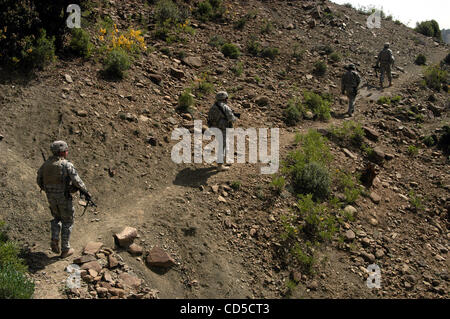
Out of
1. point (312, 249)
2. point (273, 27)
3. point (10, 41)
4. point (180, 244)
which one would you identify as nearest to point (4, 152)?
point (10, 41)

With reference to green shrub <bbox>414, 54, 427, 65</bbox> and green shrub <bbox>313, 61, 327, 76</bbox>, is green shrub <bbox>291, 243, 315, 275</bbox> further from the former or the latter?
green shrub <bbox>414, 54, 427, 65</bbox>

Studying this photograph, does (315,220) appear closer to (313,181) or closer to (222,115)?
(313,181)

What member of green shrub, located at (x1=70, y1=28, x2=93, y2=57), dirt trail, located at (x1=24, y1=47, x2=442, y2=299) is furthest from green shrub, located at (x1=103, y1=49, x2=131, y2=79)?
dirt trail, located at (x1=24, y1=47, x2=442, y2=299)

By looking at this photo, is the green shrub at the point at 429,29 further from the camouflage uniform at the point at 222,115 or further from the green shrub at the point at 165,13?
the camouflage uniform at the point at 222,115

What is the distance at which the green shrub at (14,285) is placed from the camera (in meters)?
4.47

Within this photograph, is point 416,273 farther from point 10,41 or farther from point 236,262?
point 10,41

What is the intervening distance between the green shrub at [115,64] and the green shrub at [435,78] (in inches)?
486

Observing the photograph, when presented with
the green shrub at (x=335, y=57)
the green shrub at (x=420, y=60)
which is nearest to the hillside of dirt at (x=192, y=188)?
the green shrub at (x=335, y=57)

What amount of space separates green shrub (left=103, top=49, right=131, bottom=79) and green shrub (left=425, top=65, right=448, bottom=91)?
1235cm

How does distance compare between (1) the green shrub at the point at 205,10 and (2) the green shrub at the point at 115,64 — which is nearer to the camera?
(2) the green shrub at the point at 115,64

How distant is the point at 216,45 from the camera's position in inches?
530

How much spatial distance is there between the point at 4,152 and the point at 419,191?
9.63 meters

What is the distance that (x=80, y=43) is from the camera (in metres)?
9.67

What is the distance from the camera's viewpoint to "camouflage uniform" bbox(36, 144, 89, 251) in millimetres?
5391
